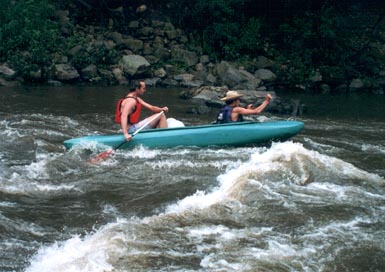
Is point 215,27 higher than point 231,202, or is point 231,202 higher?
point 215,27

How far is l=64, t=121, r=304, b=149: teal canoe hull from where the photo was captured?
6.89m

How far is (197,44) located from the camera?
17.9 metres

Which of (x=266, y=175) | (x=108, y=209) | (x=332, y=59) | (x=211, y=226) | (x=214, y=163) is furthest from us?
(x=332, y=59)

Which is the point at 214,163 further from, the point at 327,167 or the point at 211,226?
the point at 211,226

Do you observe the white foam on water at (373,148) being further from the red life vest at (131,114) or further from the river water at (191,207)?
the red life vest at (131,114)

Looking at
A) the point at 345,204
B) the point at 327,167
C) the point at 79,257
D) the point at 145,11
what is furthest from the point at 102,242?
the point at 145,11

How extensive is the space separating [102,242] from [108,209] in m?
0.90

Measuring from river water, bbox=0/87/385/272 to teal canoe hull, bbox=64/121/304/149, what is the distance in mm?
114

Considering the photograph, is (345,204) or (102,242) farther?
(345,204)

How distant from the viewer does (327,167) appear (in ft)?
20.2

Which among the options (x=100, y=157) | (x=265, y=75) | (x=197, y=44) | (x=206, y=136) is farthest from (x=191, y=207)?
(x=197, y=44)

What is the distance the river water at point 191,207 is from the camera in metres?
3.81

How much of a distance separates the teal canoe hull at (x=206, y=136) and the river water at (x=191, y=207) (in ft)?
0.37

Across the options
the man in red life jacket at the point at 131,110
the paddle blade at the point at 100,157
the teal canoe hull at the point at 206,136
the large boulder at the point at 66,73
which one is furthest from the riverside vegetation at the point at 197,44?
the paddle blade at the point at 100,157
